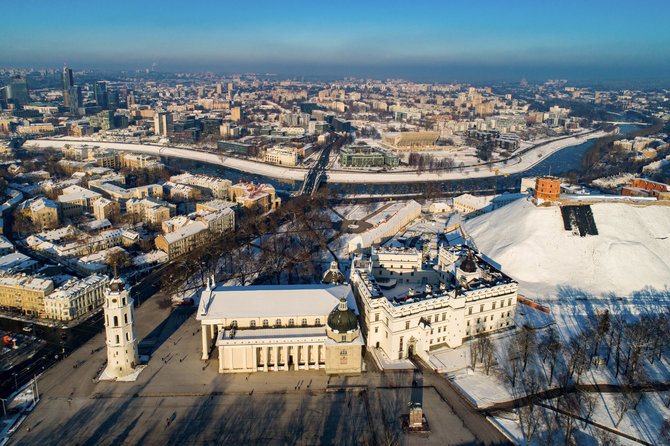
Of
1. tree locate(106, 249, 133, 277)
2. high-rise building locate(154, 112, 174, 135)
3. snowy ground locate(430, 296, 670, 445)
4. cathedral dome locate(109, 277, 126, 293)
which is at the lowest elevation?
snowy ground locate(430, 296, 670, 445)

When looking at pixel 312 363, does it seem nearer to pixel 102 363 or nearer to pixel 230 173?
pixel 102 363

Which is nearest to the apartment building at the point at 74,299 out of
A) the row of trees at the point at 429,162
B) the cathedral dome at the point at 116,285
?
the cathedral dome at the point at 116,285

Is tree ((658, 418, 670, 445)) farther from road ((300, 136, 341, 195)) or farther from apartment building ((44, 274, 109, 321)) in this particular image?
road ((300, 136, 341, 195))

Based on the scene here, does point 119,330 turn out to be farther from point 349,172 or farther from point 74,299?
point 349,172

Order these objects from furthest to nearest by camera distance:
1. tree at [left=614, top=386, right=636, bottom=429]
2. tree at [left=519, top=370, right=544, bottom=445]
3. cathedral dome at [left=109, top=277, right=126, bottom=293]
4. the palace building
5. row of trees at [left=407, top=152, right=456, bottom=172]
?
row of trees at [left=407, top=152, right=456, bottom=172] → the palace building → cathedral dome at [left=109, top=277, right=126, bottom=293] → tree at [left=614, top=386, right=636, bottom=429] → tree at [left=519, top=370, right=544, bottom=445]

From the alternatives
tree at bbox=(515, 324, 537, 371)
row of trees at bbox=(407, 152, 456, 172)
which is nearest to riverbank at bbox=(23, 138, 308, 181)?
row of trees at bbox=(407, 152, 456, 172)

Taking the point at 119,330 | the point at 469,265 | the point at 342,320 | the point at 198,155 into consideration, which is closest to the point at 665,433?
the point at 469,265

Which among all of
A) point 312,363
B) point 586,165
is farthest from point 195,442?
point 586,165
